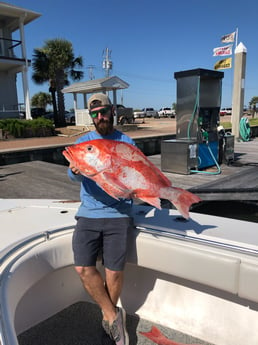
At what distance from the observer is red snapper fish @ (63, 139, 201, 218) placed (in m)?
1.46

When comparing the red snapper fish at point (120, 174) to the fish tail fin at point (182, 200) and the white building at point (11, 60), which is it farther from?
the white building at point (11, 60)

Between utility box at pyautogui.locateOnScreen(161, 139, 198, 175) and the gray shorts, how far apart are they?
437 centimetres

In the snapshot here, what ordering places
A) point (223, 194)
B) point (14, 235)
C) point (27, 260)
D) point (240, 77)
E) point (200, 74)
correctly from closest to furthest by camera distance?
point (27, 260)
point (14, 235)
point (223, 194)
point (200, 74)
point (240, 77)

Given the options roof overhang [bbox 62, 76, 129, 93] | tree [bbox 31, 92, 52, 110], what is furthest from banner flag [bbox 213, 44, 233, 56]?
tree [bbox 31, 92, 52, 110]

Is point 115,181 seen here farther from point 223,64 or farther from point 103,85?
point 103,85

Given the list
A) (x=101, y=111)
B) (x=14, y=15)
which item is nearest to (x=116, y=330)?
(x=101, y=111)

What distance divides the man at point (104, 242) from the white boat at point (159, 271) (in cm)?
14

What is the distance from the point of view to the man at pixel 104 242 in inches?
69.9

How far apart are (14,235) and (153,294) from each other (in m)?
1.13

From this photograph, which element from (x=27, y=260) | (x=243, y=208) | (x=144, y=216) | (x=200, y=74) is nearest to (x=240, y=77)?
(x=200, y=74)

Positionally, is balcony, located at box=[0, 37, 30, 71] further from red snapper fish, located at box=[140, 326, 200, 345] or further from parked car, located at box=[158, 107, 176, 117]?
parked car, located at box=[158, 107, 176, 117]

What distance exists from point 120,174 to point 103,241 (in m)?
0.57

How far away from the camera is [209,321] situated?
1.98m

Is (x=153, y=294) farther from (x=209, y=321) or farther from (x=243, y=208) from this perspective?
(x=243, y=208)
